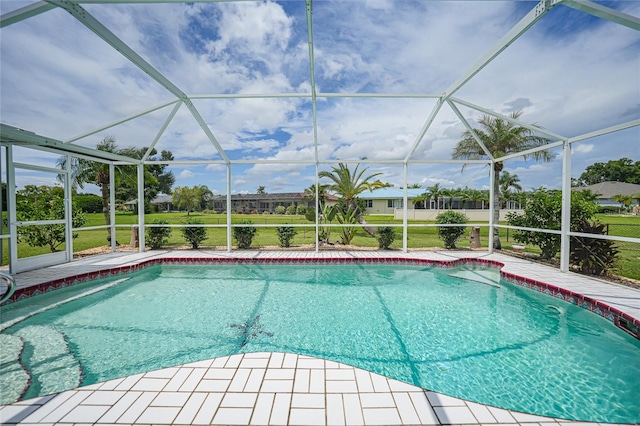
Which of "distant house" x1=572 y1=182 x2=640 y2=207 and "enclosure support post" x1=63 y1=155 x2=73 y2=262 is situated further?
"enclosure support post" x1=63 y1=155 x2=73 y2=262

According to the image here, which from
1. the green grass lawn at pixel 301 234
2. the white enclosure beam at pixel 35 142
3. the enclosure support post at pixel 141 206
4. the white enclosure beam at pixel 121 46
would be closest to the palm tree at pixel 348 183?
the green grass lawn at pixel 301 234

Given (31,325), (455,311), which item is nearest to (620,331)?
(455,311)

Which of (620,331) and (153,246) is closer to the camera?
(620,331)

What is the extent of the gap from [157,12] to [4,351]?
597 cm

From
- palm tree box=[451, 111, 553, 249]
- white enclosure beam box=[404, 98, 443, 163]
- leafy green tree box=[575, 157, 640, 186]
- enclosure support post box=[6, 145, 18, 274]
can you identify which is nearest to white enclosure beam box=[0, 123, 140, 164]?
enclosure support post box=[6, 145, 18, 274]

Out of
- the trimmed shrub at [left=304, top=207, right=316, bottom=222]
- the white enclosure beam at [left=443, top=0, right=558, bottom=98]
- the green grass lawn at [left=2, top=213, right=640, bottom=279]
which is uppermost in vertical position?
the white enclosure beam at [left=443, top=0, right=558, bottom=98]

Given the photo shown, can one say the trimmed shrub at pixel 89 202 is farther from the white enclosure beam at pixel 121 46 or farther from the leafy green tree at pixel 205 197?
the white enclosure beam at pixel 121 46

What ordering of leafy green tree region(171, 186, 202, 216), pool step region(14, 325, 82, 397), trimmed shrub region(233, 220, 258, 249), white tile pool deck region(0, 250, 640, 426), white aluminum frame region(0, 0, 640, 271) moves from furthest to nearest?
leafy green tree region(171, 186, 202, 216) < trimmed shrub region(233, 220, 258, 249) < white aluminum frame region(0, 0, 640, 271) < pool step region(14, 325, 82, 397) < white tile pool deck region(0, 250, 640, 426)

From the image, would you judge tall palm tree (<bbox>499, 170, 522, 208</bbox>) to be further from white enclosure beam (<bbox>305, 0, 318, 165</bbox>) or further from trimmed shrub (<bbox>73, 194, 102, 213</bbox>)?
trimmed shrub (<bbox>73, 194, 102, 213</bbox>)

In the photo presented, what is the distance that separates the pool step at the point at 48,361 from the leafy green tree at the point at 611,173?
33.1 feet

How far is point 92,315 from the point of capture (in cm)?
480

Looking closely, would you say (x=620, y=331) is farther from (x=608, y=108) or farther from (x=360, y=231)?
(x=360, y=231)

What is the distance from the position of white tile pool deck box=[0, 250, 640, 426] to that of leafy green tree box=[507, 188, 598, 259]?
6.90m

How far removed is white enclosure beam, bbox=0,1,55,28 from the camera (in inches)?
145
